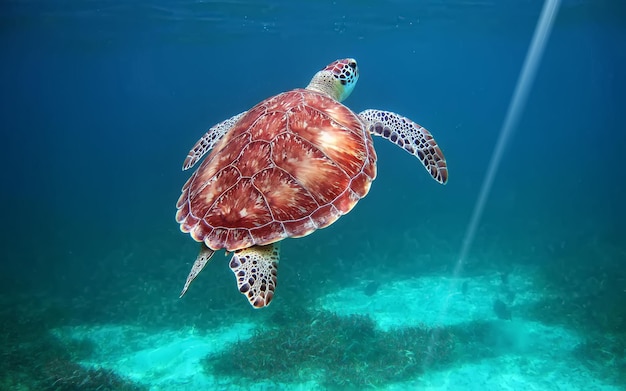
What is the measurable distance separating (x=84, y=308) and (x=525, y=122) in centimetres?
6814

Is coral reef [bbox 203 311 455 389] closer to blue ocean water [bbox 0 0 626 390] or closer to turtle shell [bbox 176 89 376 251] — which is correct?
blue ocean water [bbox 0 0 626 390]

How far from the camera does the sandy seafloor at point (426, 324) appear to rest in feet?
20.7

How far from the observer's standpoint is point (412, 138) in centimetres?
460

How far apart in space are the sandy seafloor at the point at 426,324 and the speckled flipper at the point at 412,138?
12.2 feet

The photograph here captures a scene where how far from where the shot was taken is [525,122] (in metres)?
63.1

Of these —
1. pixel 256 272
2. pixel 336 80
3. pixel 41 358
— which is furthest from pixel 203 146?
pixel 41 358

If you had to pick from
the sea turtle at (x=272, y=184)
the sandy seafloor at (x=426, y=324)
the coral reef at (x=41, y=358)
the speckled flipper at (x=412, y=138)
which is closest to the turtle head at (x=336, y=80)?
the speckled flipper at (x=412, y=138)

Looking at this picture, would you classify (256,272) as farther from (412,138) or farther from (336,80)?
(336,80)

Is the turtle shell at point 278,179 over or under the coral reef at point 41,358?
over

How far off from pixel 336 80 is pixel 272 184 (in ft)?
8.94

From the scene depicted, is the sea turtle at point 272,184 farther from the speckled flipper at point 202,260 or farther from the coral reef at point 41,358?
the coral reef at point 41,358

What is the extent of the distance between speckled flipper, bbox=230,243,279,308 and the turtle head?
269 cm

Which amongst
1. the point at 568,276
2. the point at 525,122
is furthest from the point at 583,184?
the point at 525,122

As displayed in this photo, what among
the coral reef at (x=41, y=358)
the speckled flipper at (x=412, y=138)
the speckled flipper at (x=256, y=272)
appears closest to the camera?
the speckled flipper at (x=256, y=272)
